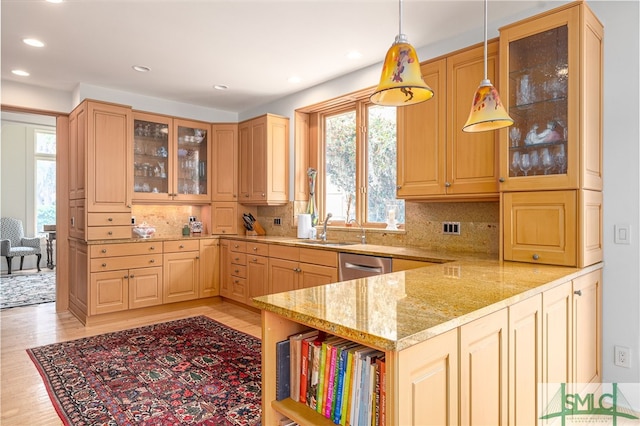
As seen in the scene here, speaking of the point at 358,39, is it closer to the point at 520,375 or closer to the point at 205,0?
the point at 205,0

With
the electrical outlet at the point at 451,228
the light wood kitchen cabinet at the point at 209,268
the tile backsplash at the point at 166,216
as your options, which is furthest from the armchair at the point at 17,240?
the electrical outlet at the point at 451,228

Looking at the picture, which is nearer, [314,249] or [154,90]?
[314,249]

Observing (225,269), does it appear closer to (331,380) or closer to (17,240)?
(331,380)

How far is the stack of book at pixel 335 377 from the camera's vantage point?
3.82 feet

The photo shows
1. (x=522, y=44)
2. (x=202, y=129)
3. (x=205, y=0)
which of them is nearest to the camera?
(x=522, y=44)

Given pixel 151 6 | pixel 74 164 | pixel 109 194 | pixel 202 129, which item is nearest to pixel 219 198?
pixel 202 129

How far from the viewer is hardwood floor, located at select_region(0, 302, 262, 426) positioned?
7.61 feet

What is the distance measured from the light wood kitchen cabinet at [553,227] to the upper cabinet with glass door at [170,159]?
3.97 metres

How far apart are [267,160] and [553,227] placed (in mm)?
3330

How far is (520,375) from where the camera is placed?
158cm

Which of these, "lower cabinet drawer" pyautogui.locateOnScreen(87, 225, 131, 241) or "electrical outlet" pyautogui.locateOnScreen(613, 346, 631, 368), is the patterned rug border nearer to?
"lower cabinet drawer" pyautogui.locateOnScreen(87, 225, 131, 241)

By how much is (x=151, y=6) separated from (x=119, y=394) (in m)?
2.71

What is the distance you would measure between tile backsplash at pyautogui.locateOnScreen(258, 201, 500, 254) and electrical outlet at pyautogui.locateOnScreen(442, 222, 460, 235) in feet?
0.09

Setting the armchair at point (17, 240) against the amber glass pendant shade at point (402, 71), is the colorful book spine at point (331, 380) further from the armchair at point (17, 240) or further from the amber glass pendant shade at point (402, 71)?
the armchair at point (17, 240)
